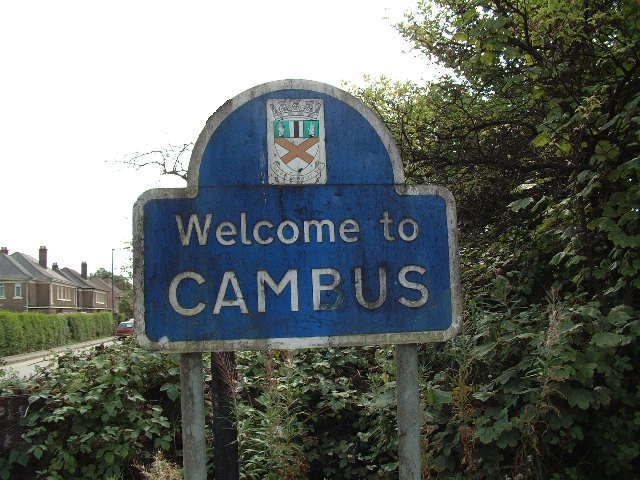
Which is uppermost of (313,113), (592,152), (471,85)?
(471,85)

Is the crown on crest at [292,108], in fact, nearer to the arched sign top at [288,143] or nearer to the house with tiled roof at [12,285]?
the arched sign top at [288,143]

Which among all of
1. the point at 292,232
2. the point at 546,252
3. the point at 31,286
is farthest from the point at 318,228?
the point at 31,286

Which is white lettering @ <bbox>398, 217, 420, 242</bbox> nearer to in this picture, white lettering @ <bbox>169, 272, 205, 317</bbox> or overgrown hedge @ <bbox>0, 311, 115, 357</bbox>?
white lettering @ <bbox>169, 272, 205, 317</bbox>

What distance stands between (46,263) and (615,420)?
72.0m

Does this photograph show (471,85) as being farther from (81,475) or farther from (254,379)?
(81,475)

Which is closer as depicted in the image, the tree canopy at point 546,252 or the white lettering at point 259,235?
the white lettering at point 259,235

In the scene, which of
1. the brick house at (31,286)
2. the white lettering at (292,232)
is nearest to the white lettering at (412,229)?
the white lettering at (292,232)

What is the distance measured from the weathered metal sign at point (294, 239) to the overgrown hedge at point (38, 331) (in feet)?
89.5

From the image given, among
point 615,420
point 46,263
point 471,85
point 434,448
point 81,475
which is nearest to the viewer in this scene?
point 615,420

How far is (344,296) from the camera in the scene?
6.61 feet

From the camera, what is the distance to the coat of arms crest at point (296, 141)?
2070 mm

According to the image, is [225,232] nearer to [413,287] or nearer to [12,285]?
[413,287]

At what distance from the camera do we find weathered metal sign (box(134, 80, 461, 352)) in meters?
1.98

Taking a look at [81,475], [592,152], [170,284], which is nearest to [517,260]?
[592,152]
